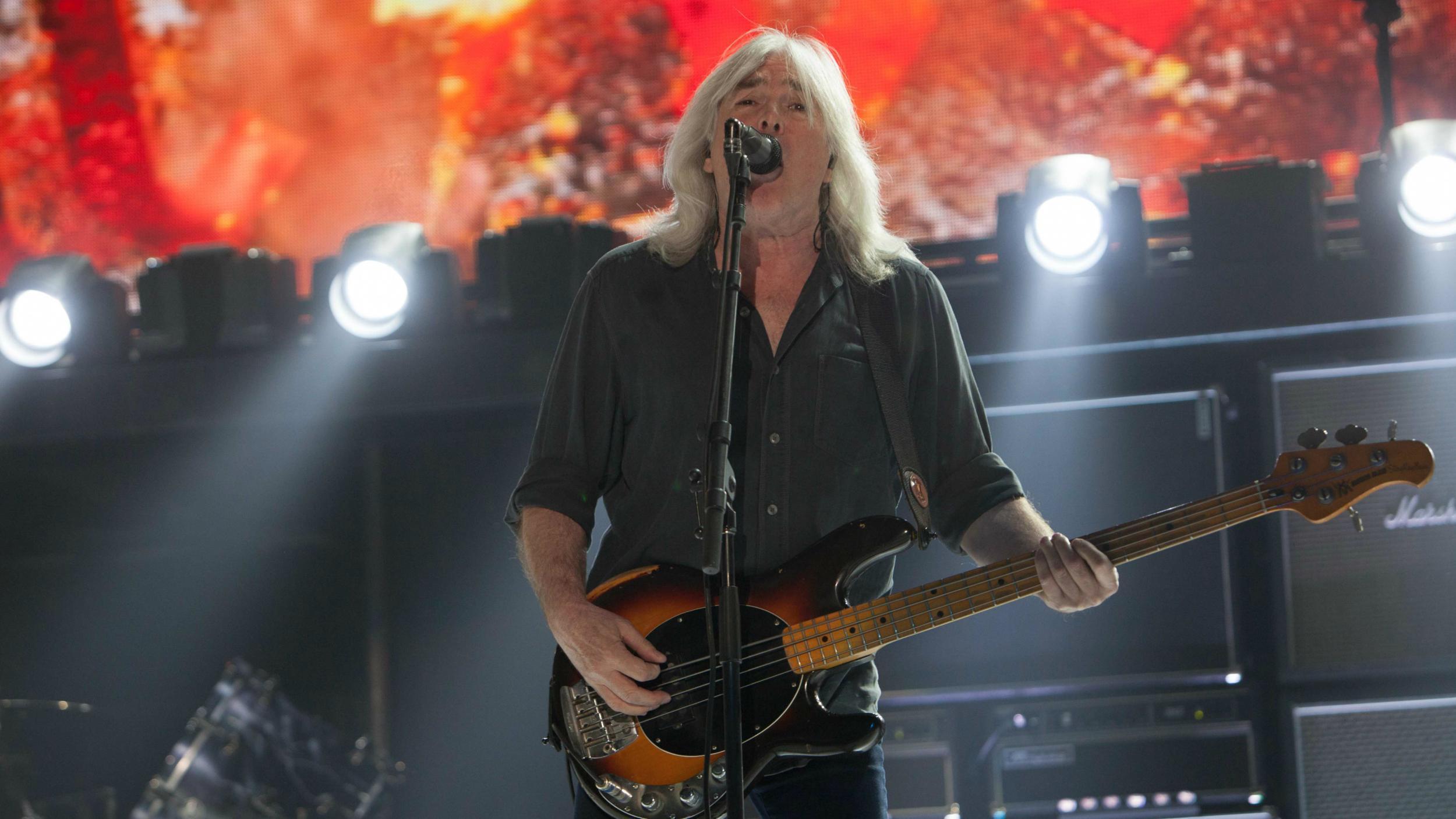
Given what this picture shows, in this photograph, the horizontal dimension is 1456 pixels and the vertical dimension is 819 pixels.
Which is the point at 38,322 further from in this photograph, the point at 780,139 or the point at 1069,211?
the point at 1069,211

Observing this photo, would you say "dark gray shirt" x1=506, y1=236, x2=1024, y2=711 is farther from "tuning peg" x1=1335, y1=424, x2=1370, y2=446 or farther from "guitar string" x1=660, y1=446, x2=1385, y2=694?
"tuning peg" x1=1335, y1=424, x2=1370, y2=446

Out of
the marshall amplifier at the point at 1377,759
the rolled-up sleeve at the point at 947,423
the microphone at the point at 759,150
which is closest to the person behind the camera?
the microphone at the point at 759,150

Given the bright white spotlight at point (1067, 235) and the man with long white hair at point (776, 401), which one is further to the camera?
the bright white spotlight at point (1067, 235)

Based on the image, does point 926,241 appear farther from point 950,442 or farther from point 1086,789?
point 950,442

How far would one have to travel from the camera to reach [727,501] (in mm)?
1693

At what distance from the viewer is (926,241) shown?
13.3 ft

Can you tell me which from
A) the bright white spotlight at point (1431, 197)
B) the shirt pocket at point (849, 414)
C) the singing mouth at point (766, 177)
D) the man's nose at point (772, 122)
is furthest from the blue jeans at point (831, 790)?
the bright white spotlight at point (1431, 197)

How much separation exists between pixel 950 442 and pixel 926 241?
1.98 meters

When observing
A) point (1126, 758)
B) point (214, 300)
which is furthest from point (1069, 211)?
point (214, 300)

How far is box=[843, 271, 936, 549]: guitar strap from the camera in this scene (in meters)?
2.08

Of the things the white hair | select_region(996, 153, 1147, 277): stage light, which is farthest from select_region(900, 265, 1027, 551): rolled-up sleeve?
select_region(996, 153, 1147, 277): stage light

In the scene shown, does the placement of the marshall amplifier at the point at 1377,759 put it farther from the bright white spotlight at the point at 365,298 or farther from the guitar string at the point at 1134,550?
the bright white spotlight at the point at 365,298

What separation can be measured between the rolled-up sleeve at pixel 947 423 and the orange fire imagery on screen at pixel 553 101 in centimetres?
220

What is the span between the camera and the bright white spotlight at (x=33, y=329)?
13.8 ft
